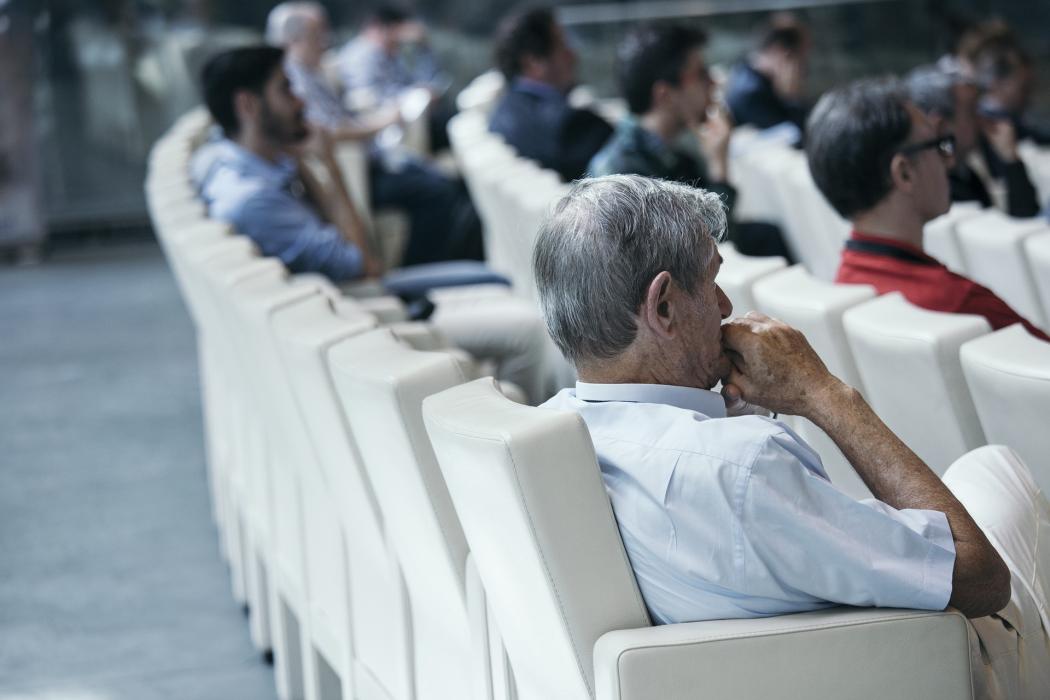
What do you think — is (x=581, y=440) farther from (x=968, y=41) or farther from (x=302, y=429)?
(x=968, y=41)

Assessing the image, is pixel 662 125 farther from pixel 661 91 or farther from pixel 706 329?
pixel 706 329

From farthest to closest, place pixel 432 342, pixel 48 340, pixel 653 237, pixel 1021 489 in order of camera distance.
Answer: pixel 48 340, pixel 432 342, pixel 1021 489, pixel 653 237

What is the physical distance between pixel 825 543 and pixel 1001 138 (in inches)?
182

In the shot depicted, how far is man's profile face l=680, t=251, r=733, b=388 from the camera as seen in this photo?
1742 mm

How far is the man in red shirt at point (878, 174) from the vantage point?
300cm

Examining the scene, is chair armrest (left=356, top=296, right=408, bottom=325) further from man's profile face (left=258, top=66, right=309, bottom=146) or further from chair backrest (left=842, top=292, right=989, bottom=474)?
chair backrest (left=842, top=292, right=989, bottom=474)

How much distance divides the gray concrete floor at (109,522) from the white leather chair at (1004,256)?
1.99 meters

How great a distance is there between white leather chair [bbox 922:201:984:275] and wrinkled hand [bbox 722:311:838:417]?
69.5 inches

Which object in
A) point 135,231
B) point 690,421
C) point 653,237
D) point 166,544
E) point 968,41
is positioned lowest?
point 135,231

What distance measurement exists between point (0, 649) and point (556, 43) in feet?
13.8

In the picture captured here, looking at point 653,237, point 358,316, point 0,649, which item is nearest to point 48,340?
point 0,649

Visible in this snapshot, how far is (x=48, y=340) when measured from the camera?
7.61 meters

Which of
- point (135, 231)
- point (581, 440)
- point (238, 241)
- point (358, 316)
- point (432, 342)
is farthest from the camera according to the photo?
point (135, 231)

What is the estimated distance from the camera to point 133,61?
11203 mm
